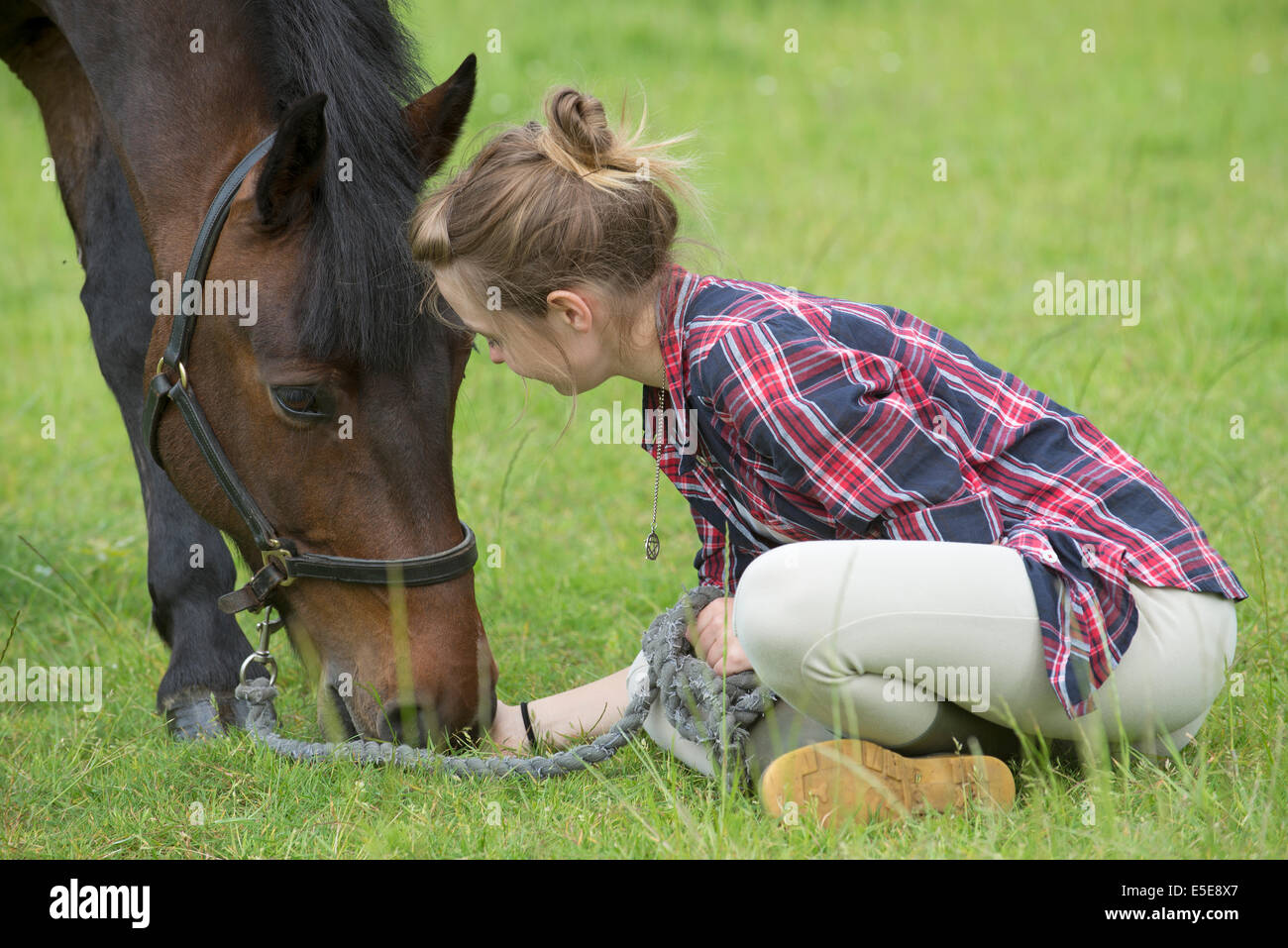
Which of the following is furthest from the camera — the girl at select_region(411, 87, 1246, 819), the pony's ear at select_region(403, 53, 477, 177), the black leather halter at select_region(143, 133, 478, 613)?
the pony's ear at select_region(403, 53, 477, 177)

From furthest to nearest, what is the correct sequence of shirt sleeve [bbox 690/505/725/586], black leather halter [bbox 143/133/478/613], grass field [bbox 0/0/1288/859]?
shirt sleeve [bbox 690/505/725/586] < black leather halter [bbox 143/133/478/613] < grass field [bbox 0/0/1288/859]

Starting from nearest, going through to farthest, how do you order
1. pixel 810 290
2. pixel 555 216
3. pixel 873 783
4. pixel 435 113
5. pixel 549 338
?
pixel 873 783 → pixel 555 216 → pixel 549 338 → pixel 435 113 → pixel 810 290

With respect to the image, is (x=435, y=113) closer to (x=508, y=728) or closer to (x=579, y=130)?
(x=579, y=130)

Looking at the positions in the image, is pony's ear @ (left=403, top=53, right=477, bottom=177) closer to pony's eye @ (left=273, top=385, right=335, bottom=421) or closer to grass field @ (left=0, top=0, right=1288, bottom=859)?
grass field @ (left=0, top=0, right=1288, bottom=859)

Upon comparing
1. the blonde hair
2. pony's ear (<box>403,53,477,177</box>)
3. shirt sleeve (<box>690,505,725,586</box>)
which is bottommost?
shirt sleeve (<box>690,505,725,586</box>)

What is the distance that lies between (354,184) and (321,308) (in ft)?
0.77

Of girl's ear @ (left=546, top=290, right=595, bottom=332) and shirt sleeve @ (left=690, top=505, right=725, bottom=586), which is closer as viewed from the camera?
girl's ear @ (left=546, top=290, right=595, bottom=332)

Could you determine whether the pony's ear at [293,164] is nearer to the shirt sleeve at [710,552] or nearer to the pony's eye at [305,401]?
the pony's eye at [305,401]

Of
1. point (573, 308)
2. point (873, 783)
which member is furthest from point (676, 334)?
point (873, 783)

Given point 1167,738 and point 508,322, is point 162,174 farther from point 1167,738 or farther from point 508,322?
point 1167,738

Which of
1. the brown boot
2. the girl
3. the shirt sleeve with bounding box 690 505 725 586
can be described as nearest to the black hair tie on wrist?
the girl

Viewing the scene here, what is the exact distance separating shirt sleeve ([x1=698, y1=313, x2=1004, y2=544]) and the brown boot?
0.36m

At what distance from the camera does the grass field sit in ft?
7.02

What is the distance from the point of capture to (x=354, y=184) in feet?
7.25
